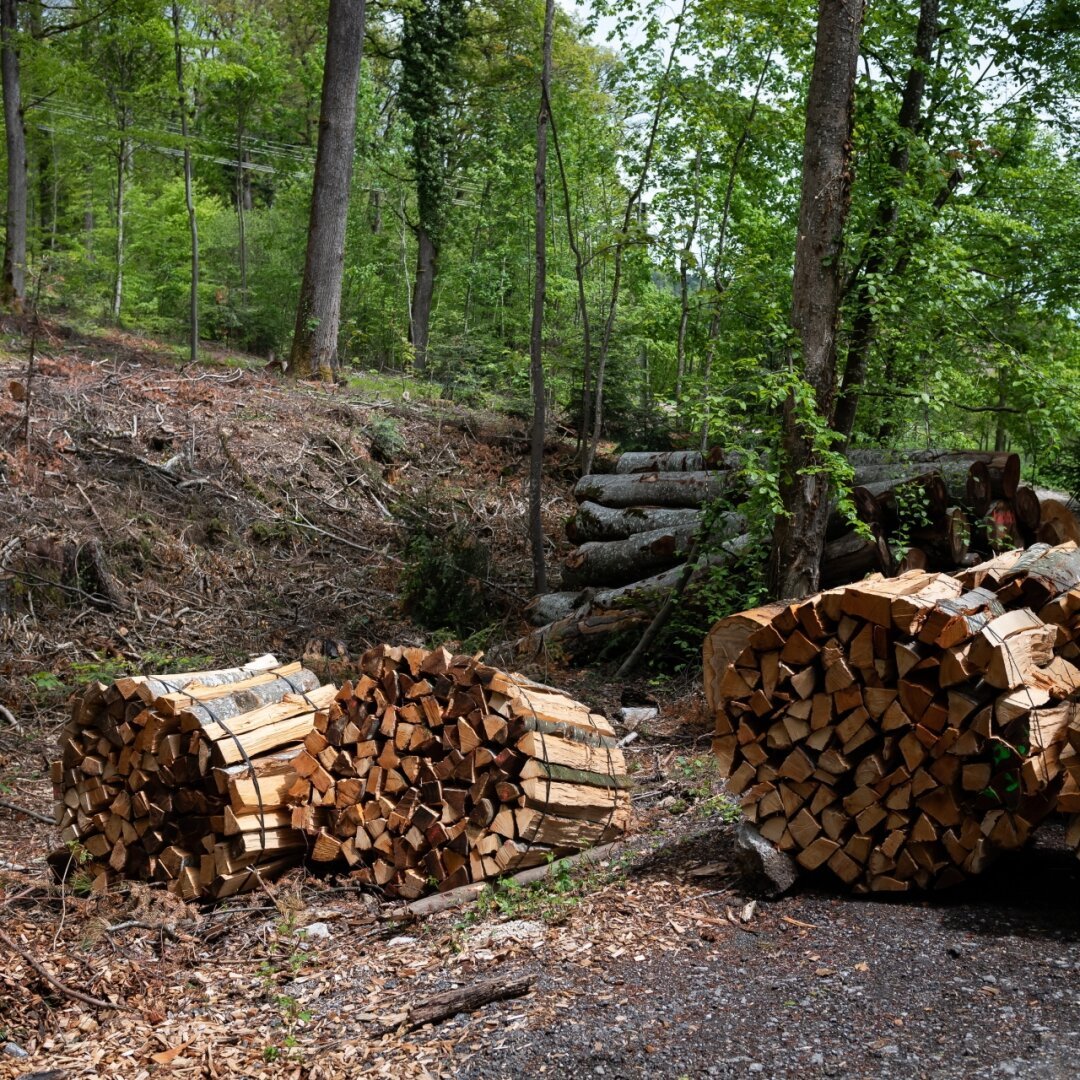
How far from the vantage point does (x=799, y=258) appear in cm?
707

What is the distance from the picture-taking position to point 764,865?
4.71 m

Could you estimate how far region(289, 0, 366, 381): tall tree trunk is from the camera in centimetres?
1570

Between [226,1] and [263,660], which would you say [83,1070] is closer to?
[263,660]

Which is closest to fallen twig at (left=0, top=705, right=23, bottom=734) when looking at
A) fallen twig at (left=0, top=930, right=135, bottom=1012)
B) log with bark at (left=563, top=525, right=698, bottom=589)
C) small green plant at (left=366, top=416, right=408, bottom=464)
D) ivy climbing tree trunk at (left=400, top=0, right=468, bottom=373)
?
fallen twig at (left=0, top=930, right=135, bottom=1012)

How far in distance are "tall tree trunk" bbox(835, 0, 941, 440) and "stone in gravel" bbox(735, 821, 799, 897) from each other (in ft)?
10.4

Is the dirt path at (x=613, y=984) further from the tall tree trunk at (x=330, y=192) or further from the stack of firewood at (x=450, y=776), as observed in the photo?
the tall tree trunk at (x=330, y=192)

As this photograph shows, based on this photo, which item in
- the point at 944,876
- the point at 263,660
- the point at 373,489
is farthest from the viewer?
the point at 373,489

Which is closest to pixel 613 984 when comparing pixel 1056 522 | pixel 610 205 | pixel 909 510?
pixel 909 510

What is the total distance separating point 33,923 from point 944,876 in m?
4.26

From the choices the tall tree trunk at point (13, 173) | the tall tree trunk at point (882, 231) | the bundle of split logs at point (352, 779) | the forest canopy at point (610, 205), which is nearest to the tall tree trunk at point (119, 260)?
the forest canopy at point (610, 205)

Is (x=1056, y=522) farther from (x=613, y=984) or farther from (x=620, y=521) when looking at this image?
(x=613, y=984)

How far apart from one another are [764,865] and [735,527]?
4.86m

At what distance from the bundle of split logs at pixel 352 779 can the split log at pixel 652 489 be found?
5.43 metres

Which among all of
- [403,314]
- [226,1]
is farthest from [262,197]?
[403,314]
